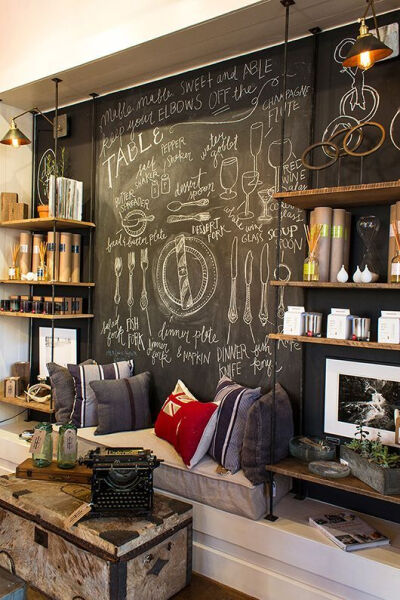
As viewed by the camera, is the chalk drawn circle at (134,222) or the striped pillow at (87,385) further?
the chalk drawn circle at (134,222)

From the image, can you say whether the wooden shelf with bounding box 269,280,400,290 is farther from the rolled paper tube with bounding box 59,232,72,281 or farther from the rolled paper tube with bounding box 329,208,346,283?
the rolled paper tube with bounding box 59,232,72,281

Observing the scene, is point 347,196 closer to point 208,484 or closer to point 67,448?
point 208,484

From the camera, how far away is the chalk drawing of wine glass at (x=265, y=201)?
9.72 feet

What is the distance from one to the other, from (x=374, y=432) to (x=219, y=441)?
0.81m

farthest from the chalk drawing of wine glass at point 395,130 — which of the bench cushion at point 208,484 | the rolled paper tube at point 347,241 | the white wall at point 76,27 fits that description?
the bench cushion at point 208,484

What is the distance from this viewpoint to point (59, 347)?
404 cm

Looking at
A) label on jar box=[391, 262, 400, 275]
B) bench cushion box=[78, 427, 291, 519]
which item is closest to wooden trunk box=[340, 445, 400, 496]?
bench cushion box=[78, 427, 291, 519]

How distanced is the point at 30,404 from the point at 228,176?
2220 millimetres

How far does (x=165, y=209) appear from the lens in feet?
11.4

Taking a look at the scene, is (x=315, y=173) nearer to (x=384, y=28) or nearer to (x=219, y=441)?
(x=384, y=28)

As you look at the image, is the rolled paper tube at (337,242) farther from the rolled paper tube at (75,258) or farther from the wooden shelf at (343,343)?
the rolled paper tube at (75,258)

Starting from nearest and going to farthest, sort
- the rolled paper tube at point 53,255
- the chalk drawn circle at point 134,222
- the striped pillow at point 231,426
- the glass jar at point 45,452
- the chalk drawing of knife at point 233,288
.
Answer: the striped pillow at point 231,426
the glass jar at point 45,452
the chalk drawing of knife at point 233,288
the chalk drawn circle at point 134,222
the rolled paper tube at point 53,255

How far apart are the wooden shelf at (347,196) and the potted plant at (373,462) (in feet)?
3.74

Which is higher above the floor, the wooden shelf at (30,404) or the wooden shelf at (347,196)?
the wooden shelf at (347,196)
